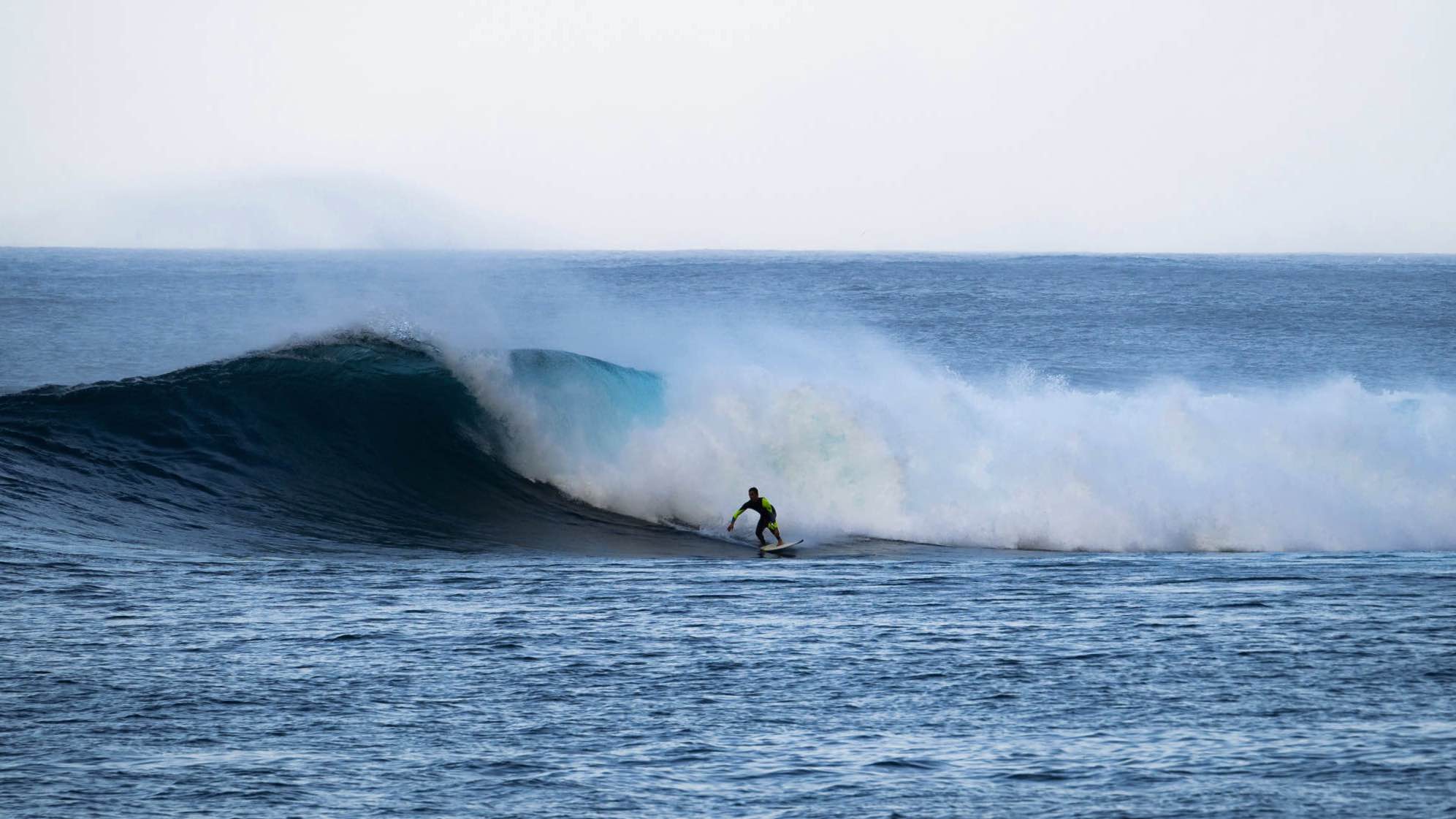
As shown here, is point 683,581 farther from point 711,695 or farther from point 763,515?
point 711,695

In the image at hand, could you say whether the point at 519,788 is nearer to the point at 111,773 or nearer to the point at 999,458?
the point at 111,773

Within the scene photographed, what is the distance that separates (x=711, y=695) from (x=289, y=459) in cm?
1192

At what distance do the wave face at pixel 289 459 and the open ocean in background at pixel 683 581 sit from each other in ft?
0.28

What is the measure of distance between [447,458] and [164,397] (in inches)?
160

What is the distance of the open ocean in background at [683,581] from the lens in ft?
26.9

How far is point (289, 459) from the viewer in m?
20.0

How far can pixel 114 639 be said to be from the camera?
10625mm

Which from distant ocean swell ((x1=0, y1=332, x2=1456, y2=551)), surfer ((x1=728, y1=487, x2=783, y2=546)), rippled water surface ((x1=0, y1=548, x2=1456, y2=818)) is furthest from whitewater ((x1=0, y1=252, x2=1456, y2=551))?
rippled water surface ((x1=0, y1=548, x2=1456, y2=818))

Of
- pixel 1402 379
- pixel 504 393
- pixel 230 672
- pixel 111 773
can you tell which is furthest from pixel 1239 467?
pixel 1402 379

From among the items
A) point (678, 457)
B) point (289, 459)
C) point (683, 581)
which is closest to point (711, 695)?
point (683, 581)

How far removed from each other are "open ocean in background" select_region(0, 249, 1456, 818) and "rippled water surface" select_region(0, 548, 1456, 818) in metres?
0.04

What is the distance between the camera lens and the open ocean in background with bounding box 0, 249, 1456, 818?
8.20 m

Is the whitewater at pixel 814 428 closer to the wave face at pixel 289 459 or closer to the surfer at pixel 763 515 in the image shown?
the wave face at pixel 289 459

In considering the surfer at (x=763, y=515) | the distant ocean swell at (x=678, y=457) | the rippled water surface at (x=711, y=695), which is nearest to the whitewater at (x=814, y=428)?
the distant ocean swell at (x=678, y=457)
